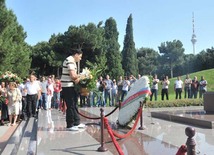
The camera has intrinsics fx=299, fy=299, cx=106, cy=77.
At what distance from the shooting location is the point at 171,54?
7044 cm

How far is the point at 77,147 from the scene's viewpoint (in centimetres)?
568

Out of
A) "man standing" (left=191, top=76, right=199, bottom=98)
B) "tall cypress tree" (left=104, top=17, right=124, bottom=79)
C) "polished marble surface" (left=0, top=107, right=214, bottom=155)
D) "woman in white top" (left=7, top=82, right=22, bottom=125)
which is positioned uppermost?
"tall cypress tree" (left=104, top=17, right=124, bottom=79)

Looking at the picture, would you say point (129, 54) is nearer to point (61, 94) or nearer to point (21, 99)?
point (21, 99)

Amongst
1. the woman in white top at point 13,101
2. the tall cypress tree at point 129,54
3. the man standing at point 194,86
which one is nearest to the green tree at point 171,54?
the tall cypress tree at point 129,54

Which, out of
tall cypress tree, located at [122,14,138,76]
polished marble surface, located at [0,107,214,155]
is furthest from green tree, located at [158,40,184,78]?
polished marble surface, located at [0,107,214,155]

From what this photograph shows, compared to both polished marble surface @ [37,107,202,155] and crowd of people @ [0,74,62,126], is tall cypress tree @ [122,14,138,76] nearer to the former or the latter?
crowd of people @ [0,74,62,126]

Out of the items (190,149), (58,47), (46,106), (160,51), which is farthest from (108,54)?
(190,149)

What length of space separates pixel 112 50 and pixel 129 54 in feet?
23.5

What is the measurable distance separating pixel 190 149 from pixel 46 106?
12655 mm

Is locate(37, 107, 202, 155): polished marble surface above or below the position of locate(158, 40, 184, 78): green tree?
below

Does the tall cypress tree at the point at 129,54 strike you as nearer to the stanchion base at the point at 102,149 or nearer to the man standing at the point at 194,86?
the man standing at the point at 194,86

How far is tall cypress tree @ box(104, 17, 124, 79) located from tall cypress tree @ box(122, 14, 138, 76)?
18.0 feet

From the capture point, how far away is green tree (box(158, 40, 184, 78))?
229ft

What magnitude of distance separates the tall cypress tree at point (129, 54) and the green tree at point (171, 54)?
1510 cm
